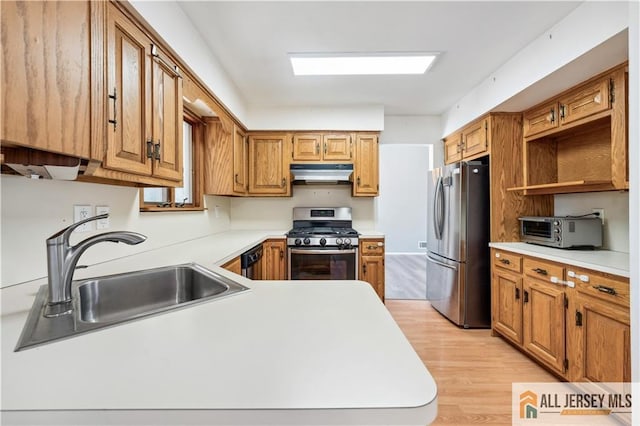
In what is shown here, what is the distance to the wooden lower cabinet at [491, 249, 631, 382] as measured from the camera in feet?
4.98

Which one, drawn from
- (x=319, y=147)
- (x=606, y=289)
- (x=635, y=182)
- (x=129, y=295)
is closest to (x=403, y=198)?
(x=319, y=147)

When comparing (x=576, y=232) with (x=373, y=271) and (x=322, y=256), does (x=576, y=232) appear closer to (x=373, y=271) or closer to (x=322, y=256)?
(x=373, y=271)

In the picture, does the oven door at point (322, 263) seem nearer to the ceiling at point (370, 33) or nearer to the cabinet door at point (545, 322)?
the cabinet door at point (545, 322)

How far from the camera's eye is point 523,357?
2262 mm

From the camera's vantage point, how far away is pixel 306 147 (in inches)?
134

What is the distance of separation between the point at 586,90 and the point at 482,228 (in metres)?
1.30

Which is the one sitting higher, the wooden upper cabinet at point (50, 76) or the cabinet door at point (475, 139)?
the cabinet door at point (475, 139)

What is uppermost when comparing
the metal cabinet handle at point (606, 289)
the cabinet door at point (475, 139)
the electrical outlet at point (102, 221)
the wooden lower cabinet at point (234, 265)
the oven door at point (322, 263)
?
the cabinet door at point (475, 139)

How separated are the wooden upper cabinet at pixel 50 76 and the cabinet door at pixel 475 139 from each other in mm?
2959

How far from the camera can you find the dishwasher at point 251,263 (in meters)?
2.14

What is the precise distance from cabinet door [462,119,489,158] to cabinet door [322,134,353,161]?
4.19ft

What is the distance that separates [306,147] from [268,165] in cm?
51

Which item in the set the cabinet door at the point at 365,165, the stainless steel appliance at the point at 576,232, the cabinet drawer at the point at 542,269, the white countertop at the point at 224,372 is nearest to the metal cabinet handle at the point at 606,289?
the cabinet drawer at the point at 542,269

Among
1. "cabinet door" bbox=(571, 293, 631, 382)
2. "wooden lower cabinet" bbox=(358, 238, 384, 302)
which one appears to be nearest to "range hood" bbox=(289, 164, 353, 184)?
"wooden lower cabinet" bbox=(358, 238, 384, 302)
